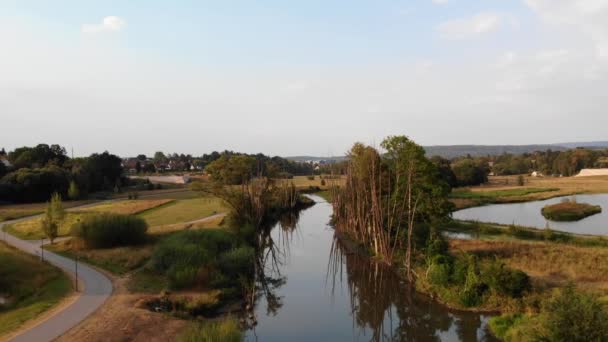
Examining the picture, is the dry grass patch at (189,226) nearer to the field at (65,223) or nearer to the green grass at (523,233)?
the field at (65,223)

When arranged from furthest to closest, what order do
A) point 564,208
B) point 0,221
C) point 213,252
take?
point 564,208, point 0,221, point 213,252

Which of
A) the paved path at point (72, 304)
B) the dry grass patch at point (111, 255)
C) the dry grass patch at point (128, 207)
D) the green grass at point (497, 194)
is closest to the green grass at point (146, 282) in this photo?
the paved path at point (72, 304)

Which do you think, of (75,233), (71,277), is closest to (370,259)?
(71,277)

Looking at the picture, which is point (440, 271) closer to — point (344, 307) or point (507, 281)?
point (507, 281)

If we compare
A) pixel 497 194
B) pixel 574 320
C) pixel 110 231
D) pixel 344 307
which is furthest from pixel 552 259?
pixel 497 194

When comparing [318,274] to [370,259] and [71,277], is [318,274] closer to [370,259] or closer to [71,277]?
[370,259]

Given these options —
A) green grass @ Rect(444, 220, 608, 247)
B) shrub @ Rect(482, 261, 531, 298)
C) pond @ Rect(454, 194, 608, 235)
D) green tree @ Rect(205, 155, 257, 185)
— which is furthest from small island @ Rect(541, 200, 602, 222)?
green tree @ Rect(205, 155, 257, 185)
